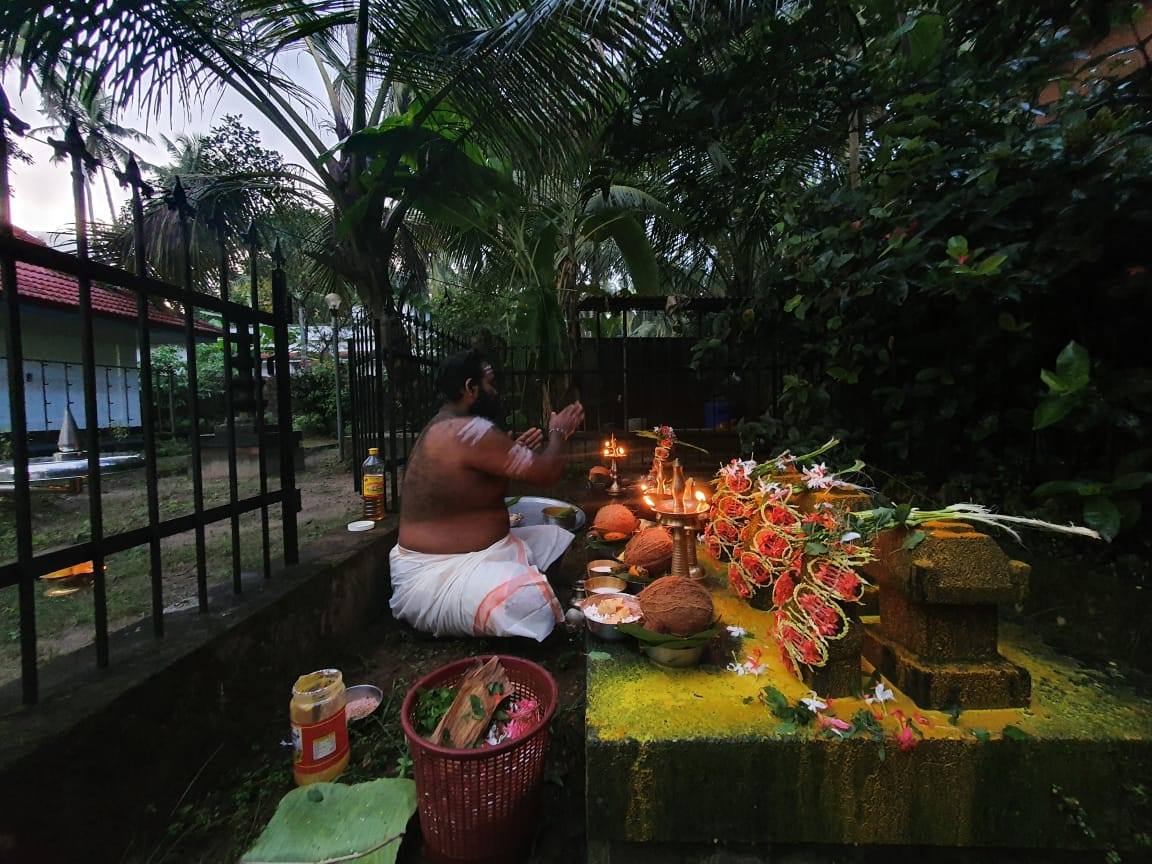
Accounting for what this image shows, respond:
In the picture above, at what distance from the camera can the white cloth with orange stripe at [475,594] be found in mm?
2455

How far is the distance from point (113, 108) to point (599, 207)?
4.25m

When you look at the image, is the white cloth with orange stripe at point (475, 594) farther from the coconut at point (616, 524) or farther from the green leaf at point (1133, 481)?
the green leaf at point (1133, 481)

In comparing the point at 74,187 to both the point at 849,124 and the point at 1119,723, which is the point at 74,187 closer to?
the point at 1119,723

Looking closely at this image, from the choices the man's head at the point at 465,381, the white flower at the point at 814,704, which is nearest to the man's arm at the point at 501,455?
the man's head at the point at 465,381

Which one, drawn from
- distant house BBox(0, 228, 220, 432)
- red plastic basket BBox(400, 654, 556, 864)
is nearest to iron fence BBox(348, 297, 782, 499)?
red plastic basket BBox(400, 654, 556, 864)

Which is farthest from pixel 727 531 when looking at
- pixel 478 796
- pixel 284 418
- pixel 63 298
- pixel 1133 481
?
pixel 63 298

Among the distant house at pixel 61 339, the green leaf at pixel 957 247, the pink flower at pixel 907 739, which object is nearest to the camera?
the pink flower at pixel 907 739

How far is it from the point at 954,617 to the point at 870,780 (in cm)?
47

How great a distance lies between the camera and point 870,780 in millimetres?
1164

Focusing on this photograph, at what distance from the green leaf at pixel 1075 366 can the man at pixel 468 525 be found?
1968mm

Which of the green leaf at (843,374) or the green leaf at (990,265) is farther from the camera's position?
the green leaf at (843,374)

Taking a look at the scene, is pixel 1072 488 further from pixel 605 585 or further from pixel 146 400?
pixel 146 400

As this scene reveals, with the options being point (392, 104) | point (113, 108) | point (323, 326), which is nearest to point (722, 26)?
point (113, 108)

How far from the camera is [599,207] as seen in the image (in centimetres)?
548
